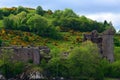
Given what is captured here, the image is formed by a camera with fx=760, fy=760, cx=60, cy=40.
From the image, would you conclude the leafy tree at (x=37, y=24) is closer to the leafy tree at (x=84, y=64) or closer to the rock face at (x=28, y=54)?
the rock face at (x=28, y=54)

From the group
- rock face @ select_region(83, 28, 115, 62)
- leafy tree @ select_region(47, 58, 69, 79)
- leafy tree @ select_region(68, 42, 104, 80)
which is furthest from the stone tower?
leafy tree @ select_region(47, 58, 69, 79)

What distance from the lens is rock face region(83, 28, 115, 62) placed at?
150 m

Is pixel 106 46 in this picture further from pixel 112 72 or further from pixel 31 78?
pixel 31 78

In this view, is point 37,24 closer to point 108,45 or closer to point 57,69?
point 108,45

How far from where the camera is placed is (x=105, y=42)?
152 metres

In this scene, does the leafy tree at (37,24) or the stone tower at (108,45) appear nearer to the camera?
the stone tower at (108,45)

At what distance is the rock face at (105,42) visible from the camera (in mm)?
149875

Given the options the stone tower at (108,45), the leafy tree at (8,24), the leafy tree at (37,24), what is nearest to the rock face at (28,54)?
the stone tower at (108,45)

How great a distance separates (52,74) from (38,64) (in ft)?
23.4

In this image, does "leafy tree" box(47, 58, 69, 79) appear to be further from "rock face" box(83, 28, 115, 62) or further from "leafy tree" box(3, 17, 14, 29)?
"leafy tree" box(3, 17, 14, 29)

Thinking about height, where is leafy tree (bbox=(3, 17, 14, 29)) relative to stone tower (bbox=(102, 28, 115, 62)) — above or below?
above

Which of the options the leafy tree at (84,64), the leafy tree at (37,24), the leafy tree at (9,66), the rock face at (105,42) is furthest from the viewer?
the leafy tree at (37,24)

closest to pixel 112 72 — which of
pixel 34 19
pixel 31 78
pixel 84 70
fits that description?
pixel 84 70

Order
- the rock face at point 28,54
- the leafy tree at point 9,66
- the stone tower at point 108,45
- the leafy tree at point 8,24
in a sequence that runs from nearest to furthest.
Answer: the leafy tree at point 9,66 < the rock face at point 28,54 < the stone tower at point 108,45 < the leafy tree at point 8,24
